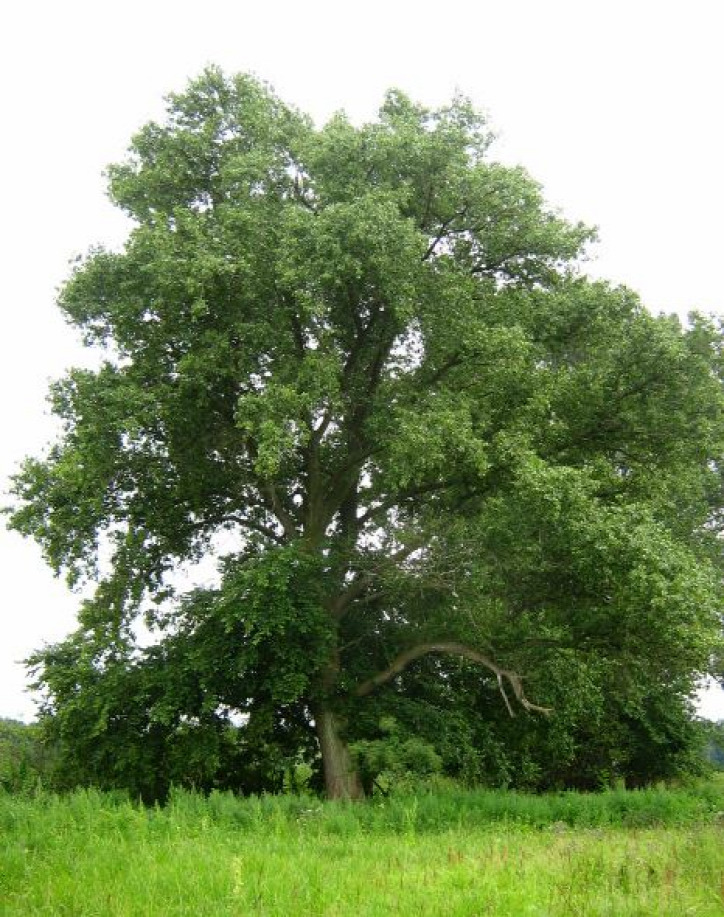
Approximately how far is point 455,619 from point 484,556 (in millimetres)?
1850

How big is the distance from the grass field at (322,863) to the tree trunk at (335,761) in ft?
18.1

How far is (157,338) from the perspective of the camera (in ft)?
58.6

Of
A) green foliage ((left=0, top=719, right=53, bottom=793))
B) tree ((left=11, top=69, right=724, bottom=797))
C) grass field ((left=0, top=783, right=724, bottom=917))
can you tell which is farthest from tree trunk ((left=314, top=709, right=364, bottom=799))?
green foliage ((left=0, top=719, right=53, bottom=793))

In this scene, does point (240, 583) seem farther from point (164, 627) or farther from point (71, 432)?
point (71, 432)

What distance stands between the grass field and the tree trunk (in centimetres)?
552

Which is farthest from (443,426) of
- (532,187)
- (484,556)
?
(532,187)

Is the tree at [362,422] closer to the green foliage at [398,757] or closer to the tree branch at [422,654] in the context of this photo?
the tree branch at [422,654]

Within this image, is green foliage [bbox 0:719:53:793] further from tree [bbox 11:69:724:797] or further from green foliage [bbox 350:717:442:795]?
green foliage [bbox 350:717:442:795]

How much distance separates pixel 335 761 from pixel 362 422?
755 cm

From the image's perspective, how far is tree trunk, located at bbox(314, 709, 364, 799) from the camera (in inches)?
702

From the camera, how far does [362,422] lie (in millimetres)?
19094

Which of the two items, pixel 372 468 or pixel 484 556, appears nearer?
pixel 484 556

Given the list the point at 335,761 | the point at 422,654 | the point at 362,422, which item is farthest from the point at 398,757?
the point at 362,422

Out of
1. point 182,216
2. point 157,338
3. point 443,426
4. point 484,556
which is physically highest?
point 182,216
